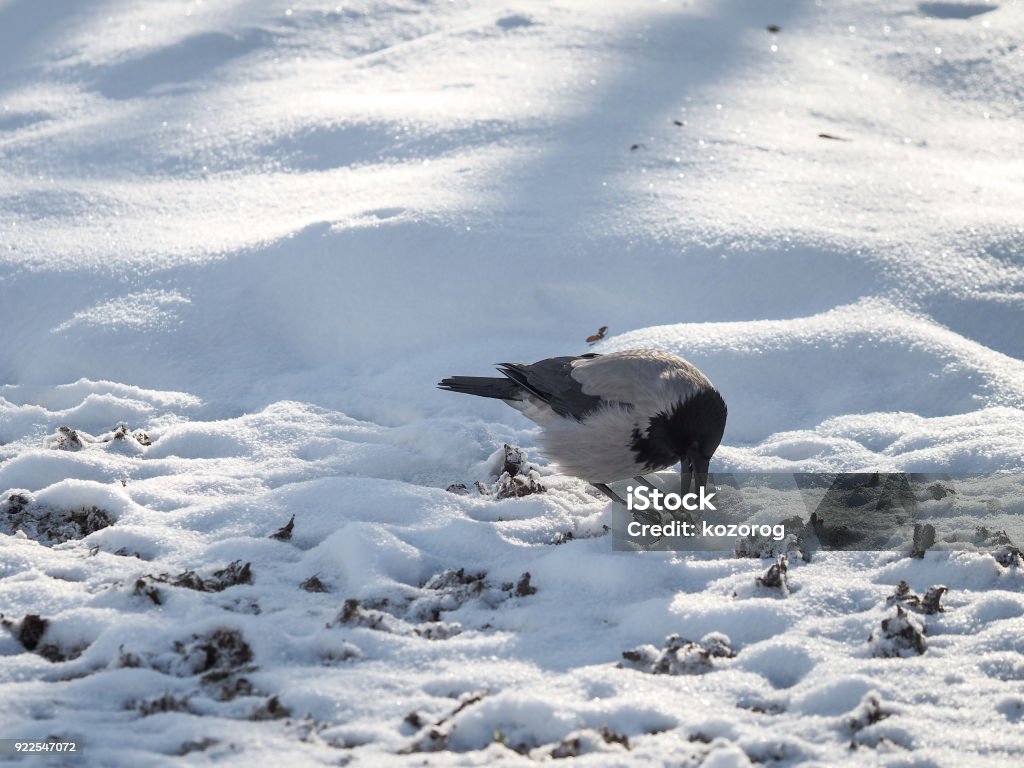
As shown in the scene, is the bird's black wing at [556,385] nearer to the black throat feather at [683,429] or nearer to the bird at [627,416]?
the bird at [627,416]

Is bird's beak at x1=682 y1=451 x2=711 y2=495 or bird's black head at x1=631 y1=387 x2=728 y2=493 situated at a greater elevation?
bird's black head at x1=631 y1=387 x2=728 y2=493

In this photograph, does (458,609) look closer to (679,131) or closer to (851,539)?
(851,539)

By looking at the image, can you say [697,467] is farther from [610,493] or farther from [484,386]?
[484,386]

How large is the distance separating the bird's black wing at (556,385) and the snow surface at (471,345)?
0.38m

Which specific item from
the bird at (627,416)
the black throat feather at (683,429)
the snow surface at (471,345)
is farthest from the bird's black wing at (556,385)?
the snow surface at (471,345)

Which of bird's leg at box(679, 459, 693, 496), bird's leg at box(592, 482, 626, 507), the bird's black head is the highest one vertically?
the bird's black head

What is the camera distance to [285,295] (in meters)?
5.61

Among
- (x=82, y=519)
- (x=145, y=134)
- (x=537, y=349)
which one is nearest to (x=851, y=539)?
(x=537, y=349)

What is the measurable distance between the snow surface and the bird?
25cm

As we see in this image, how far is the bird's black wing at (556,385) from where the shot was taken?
4.33 meters

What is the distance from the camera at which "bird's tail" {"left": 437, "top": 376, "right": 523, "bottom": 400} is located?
4637mm

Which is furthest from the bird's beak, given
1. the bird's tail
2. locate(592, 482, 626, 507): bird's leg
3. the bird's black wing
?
the bird's tail

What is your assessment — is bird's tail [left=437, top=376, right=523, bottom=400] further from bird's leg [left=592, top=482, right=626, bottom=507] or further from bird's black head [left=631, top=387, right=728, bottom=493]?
bird's black head [left=631, top=387, right=728, bottom=493]

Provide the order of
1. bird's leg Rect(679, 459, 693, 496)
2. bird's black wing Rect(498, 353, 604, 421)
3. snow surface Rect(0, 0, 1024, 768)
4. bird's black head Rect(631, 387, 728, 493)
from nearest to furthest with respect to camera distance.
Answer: snow surface Rect(0, 0, 1024, 768), bird's black head Rect(631, 387, 728, 493), bird's leg Rect(679, 459, 693, 496), bird's black wing Rect(498, 353, 604, 421)
